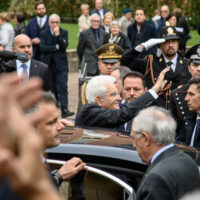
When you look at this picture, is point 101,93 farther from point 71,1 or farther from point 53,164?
point 71,1

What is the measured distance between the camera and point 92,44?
480 inches

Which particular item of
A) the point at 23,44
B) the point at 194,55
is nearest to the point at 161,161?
the point at 194,55

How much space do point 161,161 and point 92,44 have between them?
9.28m

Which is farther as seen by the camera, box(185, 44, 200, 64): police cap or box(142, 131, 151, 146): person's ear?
box(185, 44, 200, 64): police cap

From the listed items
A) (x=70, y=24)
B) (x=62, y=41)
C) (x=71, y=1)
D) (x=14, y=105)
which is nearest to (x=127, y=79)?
(x=14, y=105)

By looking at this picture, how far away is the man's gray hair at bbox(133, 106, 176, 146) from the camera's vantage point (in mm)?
3229

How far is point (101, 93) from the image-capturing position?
4844mm

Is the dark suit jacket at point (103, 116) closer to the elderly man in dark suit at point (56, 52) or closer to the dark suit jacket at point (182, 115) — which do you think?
the dark suit jacket at point (182, 115)

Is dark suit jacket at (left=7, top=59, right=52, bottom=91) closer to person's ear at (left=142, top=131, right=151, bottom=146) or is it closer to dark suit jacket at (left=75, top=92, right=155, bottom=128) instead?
dark suit jacket at (left=75, top=92, right=155, bottom=128)

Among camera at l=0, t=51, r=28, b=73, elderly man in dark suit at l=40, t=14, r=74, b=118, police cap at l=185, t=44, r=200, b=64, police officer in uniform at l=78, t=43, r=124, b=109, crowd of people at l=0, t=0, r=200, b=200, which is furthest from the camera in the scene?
elderly man in dark suit at l=40, t=14, r=74, b=118

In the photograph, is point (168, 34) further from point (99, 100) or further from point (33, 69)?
point (99, 100)

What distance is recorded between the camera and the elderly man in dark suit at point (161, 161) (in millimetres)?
2906

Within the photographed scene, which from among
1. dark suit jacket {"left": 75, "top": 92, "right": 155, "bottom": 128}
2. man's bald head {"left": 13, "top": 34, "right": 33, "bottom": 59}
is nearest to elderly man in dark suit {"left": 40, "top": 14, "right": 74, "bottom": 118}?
man's bald head {"left": 13, "top": 34, "right": 33, "bottom": 59}

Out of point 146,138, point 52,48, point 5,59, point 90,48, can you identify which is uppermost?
point 146,138
